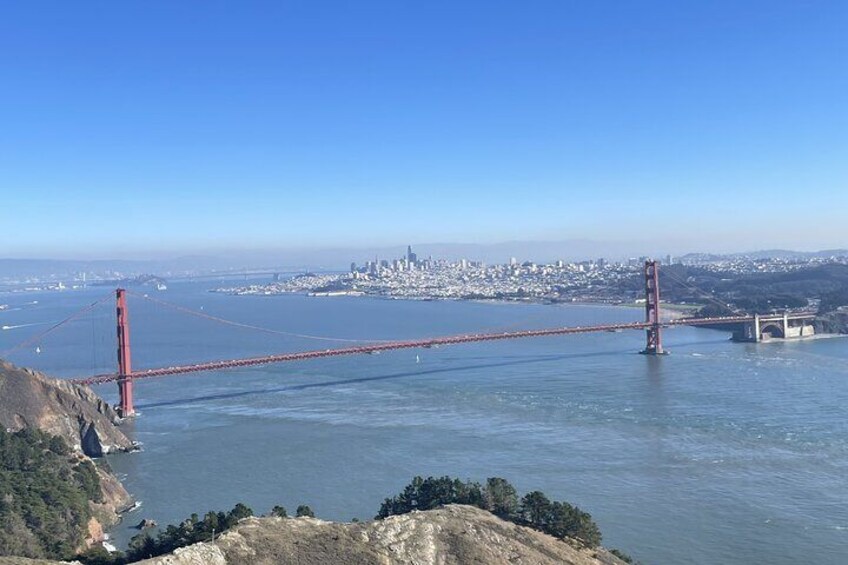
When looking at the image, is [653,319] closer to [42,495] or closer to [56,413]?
[56,413]

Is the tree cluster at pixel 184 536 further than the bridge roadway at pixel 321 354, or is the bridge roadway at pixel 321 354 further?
the bridge roadway at pixel 321 354

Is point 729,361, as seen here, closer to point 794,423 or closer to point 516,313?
point 794,423

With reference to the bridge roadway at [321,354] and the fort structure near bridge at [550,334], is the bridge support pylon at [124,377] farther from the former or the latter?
the bridge roadway at [321,354]

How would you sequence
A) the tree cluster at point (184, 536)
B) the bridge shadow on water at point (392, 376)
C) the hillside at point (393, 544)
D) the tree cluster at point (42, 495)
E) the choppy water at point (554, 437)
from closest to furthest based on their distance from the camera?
the hillside at point (393, 544) < the tree cluster at point (184, 536) < the tree cluster at point (42, 495) < the choppy water at point (554, 437) < the bridge shadow on water at point (392, 376)

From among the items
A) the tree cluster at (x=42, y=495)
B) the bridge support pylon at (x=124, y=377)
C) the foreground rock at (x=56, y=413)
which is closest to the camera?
the tree cluster at (x=42, y=495)

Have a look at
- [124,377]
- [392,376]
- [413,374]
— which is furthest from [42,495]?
[413,374]

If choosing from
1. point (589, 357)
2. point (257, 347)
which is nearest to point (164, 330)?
point (257, 347)

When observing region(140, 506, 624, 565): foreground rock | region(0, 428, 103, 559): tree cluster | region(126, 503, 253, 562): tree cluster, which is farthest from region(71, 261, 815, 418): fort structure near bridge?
region(140, 506, 624, 565): foreground rock

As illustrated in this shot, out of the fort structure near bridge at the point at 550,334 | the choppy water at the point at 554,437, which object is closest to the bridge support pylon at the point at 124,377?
the fort structure near bridge at the point at 550,334
